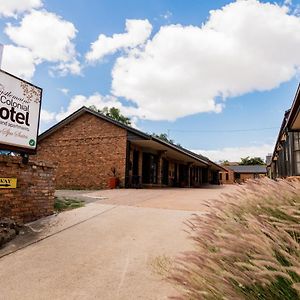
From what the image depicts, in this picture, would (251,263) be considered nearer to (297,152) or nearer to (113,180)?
(297,152)

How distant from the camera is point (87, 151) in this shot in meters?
19.4

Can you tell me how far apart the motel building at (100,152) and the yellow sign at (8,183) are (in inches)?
410

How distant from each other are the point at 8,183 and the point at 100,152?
39.0 feet

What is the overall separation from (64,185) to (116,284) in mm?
16327

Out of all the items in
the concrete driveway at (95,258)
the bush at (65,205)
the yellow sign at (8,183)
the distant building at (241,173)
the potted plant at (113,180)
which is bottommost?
the concrete driveway at (95,258)

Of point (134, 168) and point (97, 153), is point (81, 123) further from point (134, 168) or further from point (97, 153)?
point (134, 168)

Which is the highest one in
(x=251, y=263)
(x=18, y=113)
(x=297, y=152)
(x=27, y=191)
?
(x=18, y=113)

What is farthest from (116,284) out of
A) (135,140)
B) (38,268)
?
(135,140)

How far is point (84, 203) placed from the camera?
34.3ft

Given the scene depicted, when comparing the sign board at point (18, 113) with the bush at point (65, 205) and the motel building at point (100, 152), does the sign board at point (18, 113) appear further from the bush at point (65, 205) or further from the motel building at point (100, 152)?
the motel building at point (100, 152)

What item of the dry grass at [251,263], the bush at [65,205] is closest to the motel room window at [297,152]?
the bush at [65,205]

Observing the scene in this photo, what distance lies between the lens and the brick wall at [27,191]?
7.00 m

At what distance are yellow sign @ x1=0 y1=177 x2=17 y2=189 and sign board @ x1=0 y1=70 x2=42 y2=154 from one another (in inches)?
28.6

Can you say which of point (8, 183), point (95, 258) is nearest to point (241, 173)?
point (8, 183)
